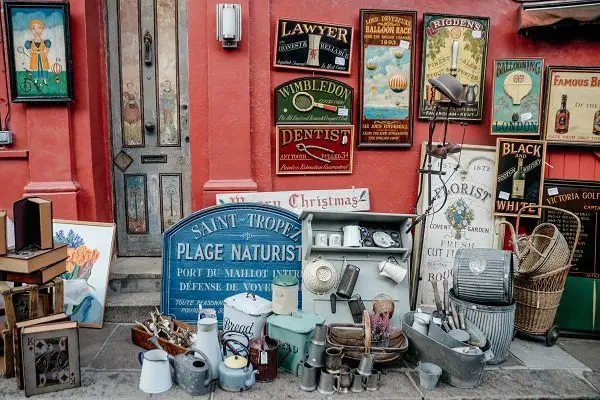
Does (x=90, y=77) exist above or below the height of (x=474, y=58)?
below

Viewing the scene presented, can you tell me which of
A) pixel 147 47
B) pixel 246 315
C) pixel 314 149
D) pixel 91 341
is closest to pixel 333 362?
pixel 246 315

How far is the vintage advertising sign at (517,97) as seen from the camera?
4957 mm

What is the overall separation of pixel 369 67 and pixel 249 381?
3547 millimetres

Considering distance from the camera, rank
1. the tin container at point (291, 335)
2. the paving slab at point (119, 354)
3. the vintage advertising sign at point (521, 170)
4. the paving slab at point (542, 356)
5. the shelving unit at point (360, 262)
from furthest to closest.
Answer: the vintage advertising sign at point (521, 170) → the shelving unit at point (360, 262) → the paving slab at point (542, 356) → the paving slab at point (119, 354) → the tin container at point (291, 335)

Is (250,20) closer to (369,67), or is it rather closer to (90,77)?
(369,67)

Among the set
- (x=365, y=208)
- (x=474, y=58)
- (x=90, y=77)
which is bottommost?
(x=365, y=208)

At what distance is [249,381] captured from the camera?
3342 mm

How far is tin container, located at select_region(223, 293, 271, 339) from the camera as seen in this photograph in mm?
3775

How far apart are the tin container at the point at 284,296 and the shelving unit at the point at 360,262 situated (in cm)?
41

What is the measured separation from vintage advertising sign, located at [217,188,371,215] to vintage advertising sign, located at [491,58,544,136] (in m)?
1.72

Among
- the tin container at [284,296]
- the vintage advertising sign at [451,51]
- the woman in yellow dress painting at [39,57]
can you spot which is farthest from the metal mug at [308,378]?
the woman in yellow dress painting at [39,57]

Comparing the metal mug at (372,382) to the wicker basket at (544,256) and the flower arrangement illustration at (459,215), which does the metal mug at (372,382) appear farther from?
the flower arrangement illustration at (459,215)

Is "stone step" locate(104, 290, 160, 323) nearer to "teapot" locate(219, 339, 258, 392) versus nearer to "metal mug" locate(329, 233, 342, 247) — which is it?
"teapot" locate(219, 339, 258, 392)

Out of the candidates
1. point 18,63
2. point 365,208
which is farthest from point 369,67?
point 18,63
